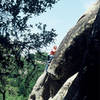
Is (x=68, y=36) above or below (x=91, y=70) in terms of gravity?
above

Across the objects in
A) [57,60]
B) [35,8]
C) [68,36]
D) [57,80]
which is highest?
[35,8]

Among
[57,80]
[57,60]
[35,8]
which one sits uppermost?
[35,8]

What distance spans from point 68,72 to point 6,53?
4.39 meters

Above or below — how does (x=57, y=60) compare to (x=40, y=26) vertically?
below

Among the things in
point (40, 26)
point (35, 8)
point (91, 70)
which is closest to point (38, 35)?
point (40, 26)

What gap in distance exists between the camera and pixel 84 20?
15.7m

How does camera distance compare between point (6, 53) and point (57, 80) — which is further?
point (57, 80)

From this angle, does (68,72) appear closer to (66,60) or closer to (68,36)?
(66,60)

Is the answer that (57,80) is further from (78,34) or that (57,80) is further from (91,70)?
(91,70)

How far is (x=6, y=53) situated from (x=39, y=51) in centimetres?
212

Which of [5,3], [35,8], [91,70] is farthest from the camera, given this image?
[35,8]

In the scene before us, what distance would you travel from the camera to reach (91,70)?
9.65 meters

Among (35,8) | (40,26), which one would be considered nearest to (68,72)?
(40,26)

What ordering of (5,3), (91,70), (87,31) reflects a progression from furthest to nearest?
(87,31), (5,3), (91,70)
